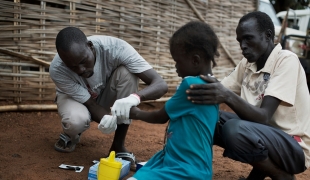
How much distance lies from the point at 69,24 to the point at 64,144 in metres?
1.66

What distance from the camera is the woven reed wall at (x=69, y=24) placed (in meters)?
3.85

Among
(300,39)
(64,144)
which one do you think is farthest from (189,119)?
(300,39)

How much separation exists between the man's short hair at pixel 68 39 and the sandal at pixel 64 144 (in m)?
0.82

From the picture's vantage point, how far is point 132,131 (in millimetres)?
3844

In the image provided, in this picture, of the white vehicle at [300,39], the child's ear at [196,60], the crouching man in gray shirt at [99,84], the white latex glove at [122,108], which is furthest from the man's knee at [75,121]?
the white vehicle at [300,39]

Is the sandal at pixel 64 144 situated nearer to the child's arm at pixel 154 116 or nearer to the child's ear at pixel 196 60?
the child's arm at pixel 154 116

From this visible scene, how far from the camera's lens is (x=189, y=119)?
181cm

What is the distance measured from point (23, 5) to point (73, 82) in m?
1.55

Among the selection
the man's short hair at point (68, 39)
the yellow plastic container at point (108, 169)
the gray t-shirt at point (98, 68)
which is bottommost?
the yellow plastic container at point (108, 169)

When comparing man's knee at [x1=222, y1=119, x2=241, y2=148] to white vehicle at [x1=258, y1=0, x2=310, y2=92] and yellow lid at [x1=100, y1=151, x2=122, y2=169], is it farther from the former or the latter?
white vehicle at [x1=258, y1=0, x2=310, y2=92]

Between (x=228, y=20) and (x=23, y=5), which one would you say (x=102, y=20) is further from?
(x=228, y=20)

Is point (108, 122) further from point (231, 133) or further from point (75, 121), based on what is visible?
point (231, 133)

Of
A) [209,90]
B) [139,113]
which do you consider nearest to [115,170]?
[139,113]

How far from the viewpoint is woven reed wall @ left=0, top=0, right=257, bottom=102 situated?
3848mm
